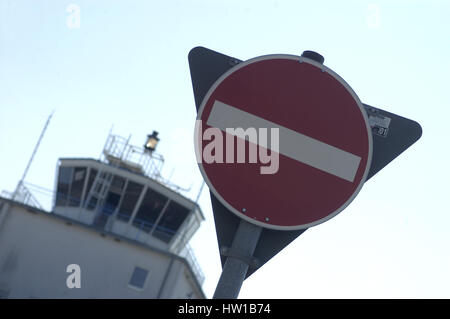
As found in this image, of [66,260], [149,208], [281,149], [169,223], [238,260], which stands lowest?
[66,260]

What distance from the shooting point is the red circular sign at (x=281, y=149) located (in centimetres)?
379

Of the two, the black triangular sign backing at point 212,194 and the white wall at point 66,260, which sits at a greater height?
the black triangular sign backing at point 212,194

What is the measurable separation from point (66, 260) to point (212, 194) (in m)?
42.2

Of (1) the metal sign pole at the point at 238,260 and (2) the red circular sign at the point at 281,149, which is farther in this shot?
(2) the red circular sign at the point at 281,149

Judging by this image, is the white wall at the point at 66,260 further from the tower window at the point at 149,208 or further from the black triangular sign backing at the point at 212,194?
the black triangular sign backing at the point at 212,194

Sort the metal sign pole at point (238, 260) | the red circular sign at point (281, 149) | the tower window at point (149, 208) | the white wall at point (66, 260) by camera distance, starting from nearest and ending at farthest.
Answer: the metal sign pole at point (238, 260)
the red circular sign at point (281, 149)
the white wall at point (66, 260)
the tower window at point (149, 208)

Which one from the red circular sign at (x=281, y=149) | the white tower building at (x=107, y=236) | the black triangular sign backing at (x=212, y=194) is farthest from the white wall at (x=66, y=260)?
the red circular sign at (x=281, y=149)

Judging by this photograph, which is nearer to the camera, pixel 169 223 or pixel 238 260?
pixel 238 260

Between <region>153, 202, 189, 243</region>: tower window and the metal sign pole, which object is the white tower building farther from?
the metal sign pole

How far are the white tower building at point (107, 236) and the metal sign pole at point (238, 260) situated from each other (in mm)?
40942

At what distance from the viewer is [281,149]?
377 cm

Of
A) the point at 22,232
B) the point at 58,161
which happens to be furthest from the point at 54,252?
the point at 58,161

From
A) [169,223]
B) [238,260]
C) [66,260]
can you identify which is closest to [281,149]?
[238,260]

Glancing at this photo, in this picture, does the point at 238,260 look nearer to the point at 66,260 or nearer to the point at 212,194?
the point at 212,194
